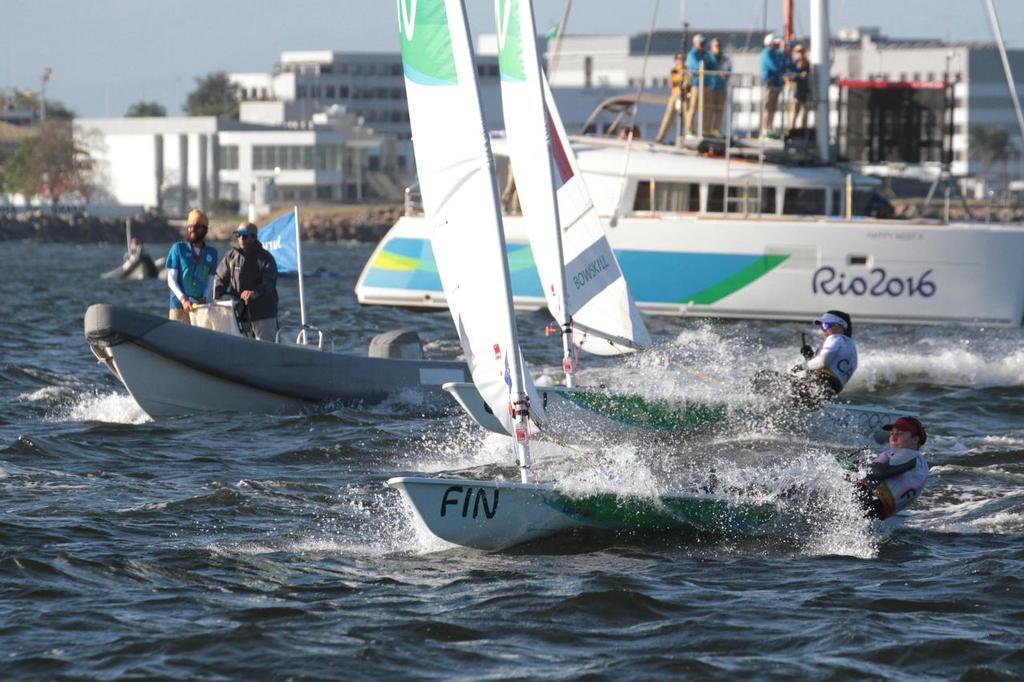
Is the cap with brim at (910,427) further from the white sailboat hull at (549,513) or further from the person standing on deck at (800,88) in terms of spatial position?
the person standing on deck at (800,88)

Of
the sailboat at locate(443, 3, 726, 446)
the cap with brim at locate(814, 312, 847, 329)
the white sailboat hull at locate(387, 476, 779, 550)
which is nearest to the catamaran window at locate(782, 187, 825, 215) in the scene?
the sailboat at locate(443, 3, 726, 446)

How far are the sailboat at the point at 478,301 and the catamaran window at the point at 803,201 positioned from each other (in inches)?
672

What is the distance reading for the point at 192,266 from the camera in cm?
1642

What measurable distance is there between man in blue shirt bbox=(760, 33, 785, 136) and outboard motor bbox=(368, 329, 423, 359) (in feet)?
39.3

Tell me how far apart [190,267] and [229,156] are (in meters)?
117

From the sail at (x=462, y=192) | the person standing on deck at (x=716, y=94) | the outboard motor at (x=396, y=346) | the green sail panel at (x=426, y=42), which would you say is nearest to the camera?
the sail at (x=462, y=192)

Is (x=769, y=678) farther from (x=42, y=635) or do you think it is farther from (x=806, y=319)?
(x=806, y=319)

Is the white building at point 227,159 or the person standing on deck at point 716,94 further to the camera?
the white building at point 227,159

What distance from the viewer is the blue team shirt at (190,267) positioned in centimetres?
1627

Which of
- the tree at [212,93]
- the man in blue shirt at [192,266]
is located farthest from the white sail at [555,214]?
the tree at [212,93]

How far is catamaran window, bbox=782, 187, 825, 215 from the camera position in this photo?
91.8 feet

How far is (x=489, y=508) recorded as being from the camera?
421 inches

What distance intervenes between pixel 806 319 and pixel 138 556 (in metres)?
18.1

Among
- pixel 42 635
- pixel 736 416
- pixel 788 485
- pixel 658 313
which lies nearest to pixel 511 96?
pixel 736 416
